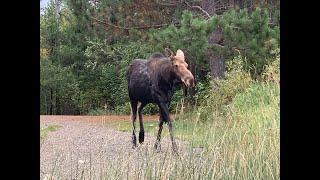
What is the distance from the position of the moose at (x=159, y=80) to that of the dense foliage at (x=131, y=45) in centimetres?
104

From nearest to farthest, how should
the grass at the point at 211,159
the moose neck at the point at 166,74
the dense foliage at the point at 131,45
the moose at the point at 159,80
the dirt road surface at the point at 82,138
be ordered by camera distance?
the grass at the point at 211,159, the dirt road surface at the point at 82,138, the moose at the point at 159,80, the moose neck at the point at 166,74, the dense foliage at the point at 131,45

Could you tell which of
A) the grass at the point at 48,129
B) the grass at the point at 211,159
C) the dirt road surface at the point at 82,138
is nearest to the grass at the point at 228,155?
the grass at the point at 211,159

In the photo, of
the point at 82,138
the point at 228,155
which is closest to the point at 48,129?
the point at 82,138

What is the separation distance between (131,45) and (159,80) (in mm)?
2853

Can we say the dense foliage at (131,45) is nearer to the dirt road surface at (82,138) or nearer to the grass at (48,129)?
the dirt road surface at (82,138)

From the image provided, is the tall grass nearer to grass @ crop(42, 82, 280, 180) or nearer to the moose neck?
grass @ crop(42, 82, 280, 180)

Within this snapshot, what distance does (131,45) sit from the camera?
747 centimetres

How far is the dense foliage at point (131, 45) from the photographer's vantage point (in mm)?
6207

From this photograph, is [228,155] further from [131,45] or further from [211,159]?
[131,45]

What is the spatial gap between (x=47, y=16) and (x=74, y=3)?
189 centimetres
